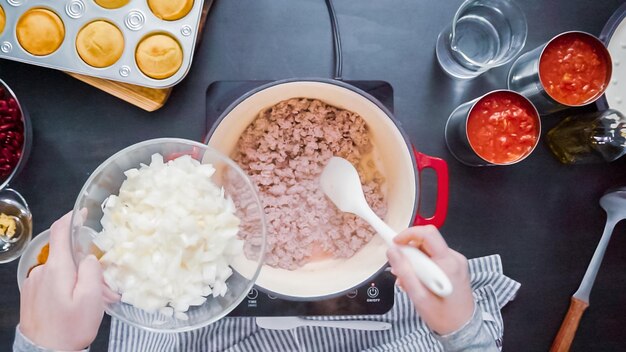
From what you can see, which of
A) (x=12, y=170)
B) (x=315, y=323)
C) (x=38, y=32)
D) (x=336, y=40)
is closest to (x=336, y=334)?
(x=315, y=323)

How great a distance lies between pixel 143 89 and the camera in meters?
1.07

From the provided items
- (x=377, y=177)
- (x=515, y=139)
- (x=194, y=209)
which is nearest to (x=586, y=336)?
(x=515, y=139)

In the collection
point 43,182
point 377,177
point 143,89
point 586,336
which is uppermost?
point 143,89

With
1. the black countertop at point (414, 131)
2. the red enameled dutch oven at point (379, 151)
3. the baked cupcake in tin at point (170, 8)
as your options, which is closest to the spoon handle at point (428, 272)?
the red enameled dutch oven at point (379, 151)

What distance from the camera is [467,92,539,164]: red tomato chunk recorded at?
1037mm

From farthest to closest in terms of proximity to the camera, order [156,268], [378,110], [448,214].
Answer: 1. [448,214]
2. [378,110]
3. [156,268]

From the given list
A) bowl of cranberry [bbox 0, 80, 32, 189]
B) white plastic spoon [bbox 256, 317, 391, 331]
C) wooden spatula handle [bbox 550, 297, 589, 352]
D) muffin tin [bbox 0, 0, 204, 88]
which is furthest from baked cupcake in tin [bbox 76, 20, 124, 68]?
wooden spatula handle [bbox 550, 297, 589, 352]

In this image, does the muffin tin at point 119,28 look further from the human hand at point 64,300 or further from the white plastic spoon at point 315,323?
the white plastic spoon at point 315,323

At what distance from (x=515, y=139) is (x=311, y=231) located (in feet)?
1.39

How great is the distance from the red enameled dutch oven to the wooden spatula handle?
0.42m

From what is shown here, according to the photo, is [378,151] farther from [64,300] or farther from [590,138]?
[64,300]

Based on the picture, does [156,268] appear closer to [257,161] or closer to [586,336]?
[257,161]

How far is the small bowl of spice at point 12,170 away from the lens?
1.03 metres

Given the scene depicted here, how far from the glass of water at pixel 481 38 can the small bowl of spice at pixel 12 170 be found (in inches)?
32.7
